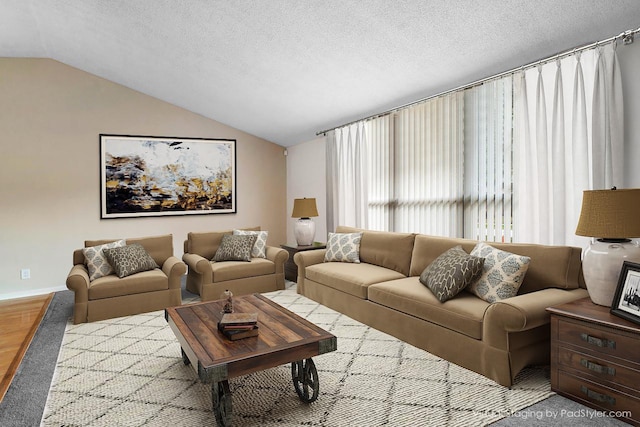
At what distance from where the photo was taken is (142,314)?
4.18 meters

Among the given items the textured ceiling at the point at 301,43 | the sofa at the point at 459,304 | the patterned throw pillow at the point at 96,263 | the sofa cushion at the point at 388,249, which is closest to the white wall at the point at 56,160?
the textured ceiling at the point at 301,43

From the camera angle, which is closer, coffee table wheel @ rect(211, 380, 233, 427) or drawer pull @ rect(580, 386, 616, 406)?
coffee table wheel @ rect(211, 380, 233, 427)

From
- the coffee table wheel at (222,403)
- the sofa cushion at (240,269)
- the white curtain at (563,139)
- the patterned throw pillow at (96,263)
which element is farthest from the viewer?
the sofa cushion at (240,269)

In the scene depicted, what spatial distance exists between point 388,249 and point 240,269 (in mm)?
1864

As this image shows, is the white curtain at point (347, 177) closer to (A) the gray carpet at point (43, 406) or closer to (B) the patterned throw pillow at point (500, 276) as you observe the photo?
(B) the patterned throw pillow at point (500, 276)

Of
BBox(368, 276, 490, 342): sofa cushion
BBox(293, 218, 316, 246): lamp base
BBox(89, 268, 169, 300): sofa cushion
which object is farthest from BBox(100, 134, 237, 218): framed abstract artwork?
BBox(368, 276, 490, 342): sofa cushion

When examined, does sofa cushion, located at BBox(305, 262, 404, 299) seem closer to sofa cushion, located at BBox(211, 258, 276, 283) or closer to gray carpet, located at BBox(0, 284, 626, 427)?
sofa cushion, located at BBox(211, 258, 276, 283)

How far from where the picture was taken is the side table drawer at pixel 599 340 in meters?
2.05

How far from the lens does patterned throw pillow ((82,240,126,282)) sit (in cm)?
420

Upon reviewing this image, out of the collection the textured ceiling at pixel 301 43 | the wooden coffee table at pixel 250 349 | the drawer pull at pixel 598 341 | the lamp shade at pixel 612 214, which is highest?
the textured ceiling at pixel 301 43

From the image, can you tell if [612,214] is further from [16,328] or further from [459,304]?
[16,328]

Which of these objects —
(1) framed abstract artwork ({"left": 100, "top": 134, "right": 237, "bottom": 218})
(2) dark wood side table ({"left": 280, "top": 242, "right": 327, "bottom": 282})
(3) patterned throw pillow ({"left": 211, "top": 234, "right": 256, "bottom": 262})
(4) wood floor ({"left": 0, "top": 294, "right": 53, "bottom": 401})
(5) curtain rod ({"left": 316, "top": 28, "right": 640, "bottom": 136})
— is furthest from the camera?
(1) framed abstract artwork ({"left": 100, "top": 134, "right": 237, "bottom": 218})

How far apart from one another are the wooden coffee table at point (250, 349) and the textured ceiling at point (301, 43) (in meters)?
2.44

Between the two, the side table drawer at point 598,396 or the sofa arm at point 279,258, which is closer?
the side table drawer at point 598,396
